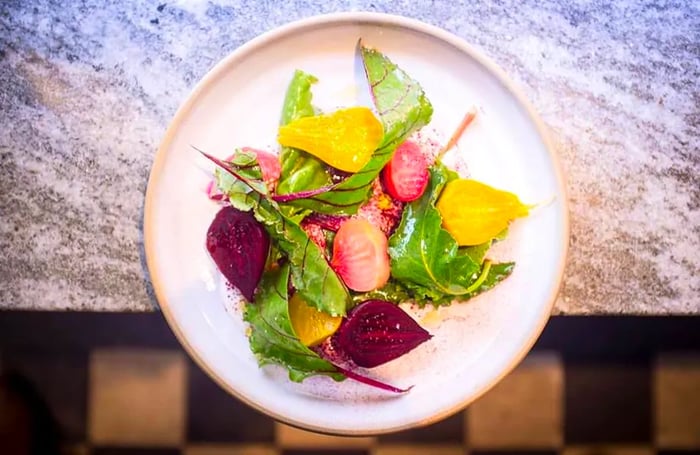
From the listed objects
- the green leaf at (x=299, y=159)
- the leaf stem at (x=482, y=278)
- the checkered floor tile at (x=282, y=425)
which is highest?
the green leaf at (x=299, y=159)

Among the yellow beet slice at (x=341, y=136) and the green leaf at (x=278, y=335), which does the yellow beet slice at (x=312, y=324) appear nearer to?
the green leaf at (x=278, y=335)

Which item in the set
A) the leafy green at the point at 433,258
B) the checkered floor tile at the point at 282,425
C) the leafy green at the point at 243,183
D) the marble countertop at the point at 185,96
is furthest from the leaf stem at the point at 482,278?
the checkered floor tile at the point at 282,425

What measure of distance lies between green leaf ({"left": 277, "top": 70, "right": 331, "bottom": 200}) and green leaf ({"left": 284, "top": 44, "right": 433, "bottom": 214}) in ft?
0.07

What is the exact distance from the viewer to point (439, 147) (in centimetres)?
79

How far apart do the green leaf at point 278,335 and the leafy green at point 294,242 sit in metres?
0.02

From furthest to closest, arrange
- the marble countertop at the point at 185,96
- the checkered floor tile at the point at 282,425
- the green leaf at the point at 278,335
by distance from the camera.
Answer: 1. the checkered floor tile at the point at 282,425
2. the marble countertop at the point at 185,96
3. the green leaf at the point at 278,335

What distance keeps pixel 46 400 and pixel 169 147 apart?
0.67 metres

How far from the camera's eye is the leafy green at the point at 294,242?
717 millimetres

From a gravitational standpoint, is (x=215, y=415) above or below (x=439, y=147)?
below

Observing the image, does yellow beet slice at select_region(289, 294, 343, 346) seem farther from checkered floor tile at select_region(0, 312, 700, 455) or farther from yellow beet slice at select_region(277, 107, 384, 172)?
checkered floor tile at select_region(0, 312, 700, 455)

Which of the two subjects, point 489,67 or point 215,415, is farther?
point 215,415

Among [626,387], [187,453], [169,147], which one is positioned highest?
[169,147]

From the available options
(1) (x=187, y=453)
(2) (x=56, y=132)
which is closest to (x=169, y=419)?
(1) (x=187, y=453)

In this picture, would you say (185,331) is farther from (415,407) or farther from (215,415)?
(215,415)
